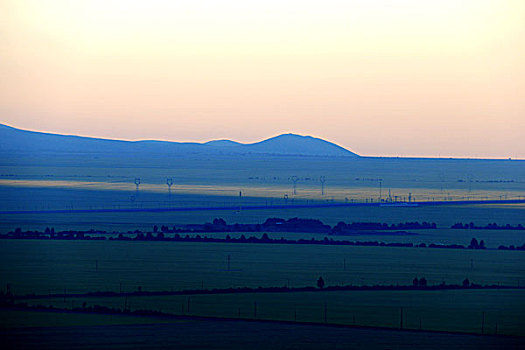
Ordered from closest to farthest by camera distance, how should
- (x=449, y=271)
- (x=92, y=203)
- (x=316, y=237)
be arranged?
(x=449, y=271) < (x=316, y=237) < (x=92, y=203)

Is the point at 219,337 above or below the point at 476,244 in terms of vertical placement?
below

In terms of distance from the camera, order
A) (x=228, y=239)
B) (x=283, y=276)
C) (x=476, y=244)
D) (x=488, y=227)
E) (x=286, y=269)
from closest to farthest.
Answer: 1. (x=283, y=276)
2. (x=286, y=269)
3. (x=476, y=244)
4. (x=228, y=239)
5. (x=488, y=227)

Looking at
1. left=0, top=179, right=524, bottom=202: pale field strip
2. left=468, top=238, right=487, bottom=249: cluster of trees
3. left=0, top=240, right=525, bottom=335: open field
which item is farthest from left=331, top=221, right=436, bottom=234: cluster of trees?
left=0, top=179, right=524, bottom=202: pale field strip

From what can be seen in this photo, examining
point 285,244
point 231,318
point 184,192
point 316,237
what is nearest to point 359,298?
point 231,318

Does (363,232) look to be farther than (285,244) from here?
Yes

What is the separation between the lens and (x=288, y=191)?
304 feet

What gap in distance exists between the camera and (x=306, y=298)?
25.4 metres

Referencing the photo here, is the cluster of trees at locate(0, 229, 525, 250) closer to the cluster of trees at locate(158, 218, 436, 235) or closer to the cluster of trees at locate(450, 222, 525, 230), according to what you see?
the cluster of trees at locate(158, 218, 436, 235)

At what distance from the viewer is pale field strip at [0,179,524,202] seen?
8356 cm

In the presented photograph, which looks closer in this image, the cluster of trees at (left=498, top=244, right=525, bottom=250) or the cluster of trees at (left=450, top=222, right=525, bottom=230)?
the cluster of trees at (left=498, top=244, right=525, bottom=250)

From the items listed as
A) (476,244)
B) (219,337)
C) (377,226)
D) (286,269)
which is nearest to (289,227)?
(377,226)

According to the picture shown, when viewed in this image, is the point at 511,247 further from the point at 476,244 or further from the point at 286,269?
the point at 286,269

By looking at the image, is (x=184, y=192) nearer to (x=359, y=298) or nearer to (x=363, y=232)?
(x=363, y=232)

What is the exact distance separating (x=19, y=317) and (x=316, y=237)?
2310 centimetres
